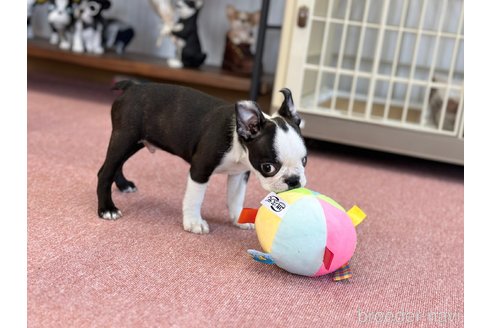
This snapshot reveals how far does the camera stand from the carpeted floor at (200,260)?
39.6 inches

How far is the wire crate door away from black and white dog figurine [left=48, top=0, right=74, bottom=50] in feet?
4.14

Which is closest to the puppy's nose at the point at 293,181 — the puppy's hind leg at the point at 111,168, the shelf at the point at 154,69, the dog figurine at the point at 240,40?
the puppy's hind leg at the point at 111,168

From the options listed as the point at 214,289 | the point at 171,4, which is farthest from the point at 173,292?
the point at 171,4

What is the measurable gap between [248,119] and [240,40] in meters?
1.70

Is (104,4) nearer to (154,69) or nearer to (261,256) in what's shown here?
(154,69)

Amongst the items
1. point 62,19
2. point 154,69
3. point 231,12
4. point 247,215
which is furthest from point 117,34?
point 247,215

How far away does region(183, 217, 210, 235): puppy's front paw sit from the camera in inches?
53.3

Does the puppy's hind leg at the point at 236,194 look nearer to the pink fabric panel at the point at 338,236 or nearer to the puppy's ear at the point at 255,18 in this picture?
the pink fabric panel at the point at 338,236

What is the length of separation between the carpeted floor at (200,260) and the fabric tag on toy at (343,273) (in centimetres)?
2

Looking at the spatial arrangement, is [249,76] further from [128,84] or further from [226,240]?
[226,240]

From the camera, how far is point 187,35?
2754mm

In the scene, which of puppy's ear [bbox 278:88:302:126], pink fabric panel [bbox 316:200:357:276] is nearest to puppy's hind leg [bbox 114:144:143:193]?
puppy's ear [bbox 278:88:302:126]

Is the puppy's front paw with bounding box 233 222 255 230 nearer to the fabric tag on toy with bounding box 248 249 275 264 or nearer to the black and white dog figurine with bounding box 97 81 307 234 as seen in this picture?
the black and white dog figurine with bounding box 97 81 307 234
